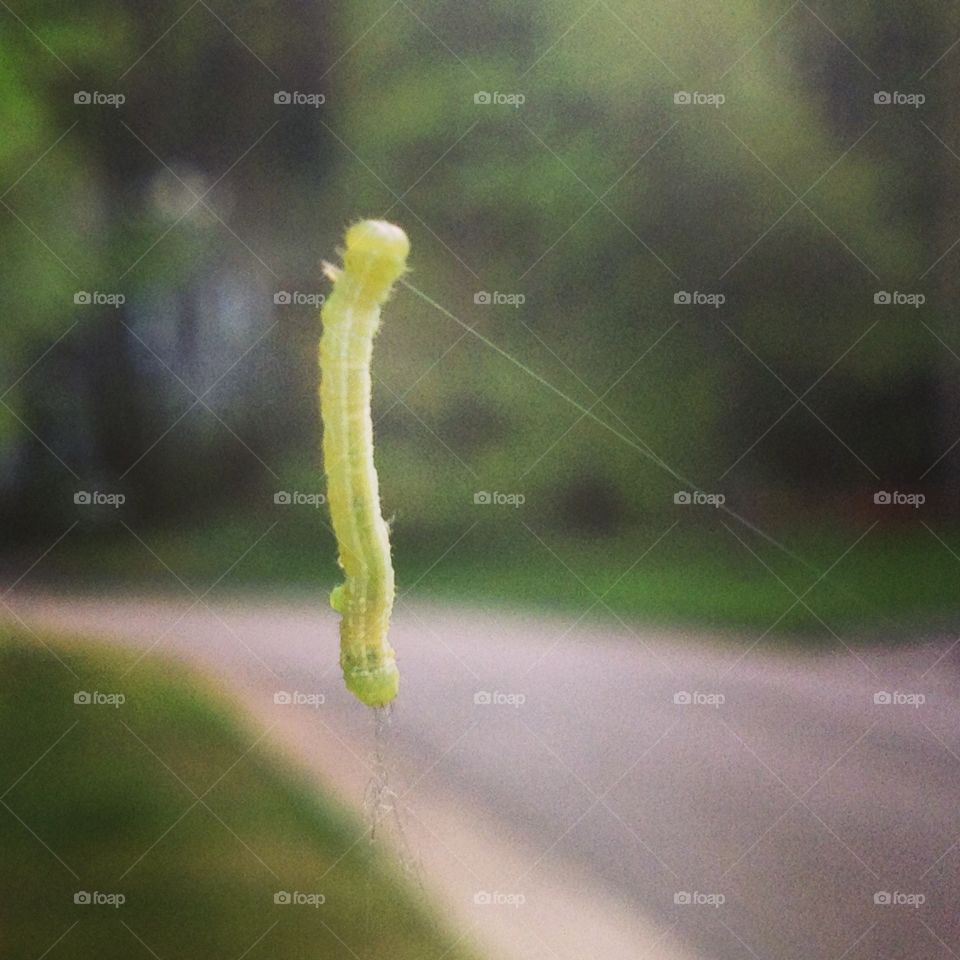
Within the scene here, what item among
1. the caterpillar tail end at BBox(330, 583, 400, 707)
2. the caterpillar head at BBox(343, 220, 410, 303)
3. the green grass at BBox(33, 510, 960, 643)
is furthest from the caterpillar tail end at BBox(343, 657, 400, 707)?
the caterpillar head at BBox(343, 220, 410, 303)

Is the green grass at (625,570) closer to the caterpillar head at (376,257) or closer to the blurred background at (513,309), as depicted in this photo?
the blurred background at (513,309)

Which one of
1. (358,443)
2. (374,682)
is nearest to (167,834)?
(374,682)

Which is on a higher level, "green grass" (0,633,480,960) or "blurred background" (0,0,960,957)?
"blurred background" (0,0,960,957)

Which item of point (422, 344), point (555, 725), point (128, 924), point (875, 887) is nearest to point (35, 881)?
point (128, 924)

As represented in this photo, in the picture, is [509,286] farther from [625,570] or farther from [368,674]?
[368,674]

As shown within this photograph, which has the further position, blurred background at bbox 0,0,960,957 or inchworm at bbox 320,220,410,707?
blurred background at bbox 0,0,960,957

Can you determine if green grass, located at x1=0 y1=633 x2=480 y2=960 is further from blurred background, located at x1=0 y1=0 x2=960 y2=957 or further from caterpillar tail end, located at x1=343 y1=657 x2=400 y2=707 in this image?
caterpillar tail end, located at x1=343 y1=657 x2=400 y2=707
